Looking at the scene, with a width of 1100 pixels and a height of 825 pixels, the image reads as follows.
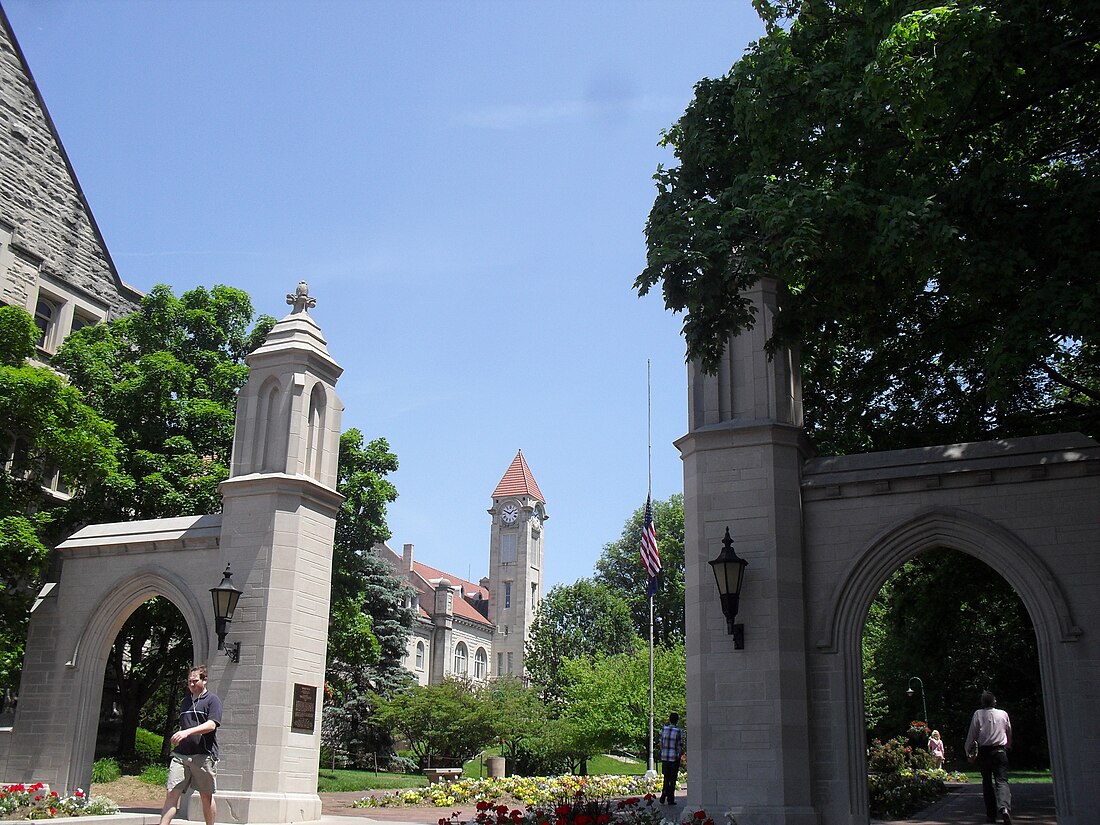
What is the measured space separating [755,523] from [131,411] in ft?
46.9

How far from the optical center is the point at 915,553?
12.2m

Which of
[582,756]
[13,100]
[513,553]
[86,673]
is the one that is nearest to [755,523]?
[86,673]

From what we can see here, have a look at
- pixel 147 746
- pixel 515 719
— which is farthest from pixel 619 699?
pixel 147 746

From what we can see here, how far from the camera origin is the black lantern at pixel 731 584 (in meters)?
12.0

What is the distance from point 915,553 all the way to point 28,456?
1458 centimetres

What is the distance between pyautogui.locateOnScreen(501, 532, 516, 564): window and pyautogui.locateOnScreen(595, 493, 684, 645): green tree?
18031mm

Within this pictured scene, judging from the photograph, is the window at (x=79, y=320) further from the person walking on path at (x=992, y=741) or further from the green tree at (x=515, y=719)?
the person walking on path at (x=992, y=741)

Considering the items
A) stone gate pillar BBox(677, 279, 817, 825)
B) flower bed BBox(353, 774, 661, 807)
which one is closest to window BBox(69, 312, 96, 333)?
flower bed BBox(353, 774, 661, 807)

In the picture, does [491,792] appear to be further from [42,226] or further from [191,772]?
[42,226]

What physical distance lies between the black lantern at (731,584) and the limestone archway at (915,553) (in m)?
1.00

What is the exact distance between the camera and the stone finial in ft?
52.9

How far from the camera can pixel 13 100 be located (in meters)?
25.6

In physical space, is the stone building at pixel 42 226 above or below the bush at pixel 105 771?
above

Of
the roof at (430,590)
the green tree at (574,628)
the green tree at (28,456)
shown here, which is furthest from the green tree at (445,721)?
the roof at (430,590)
